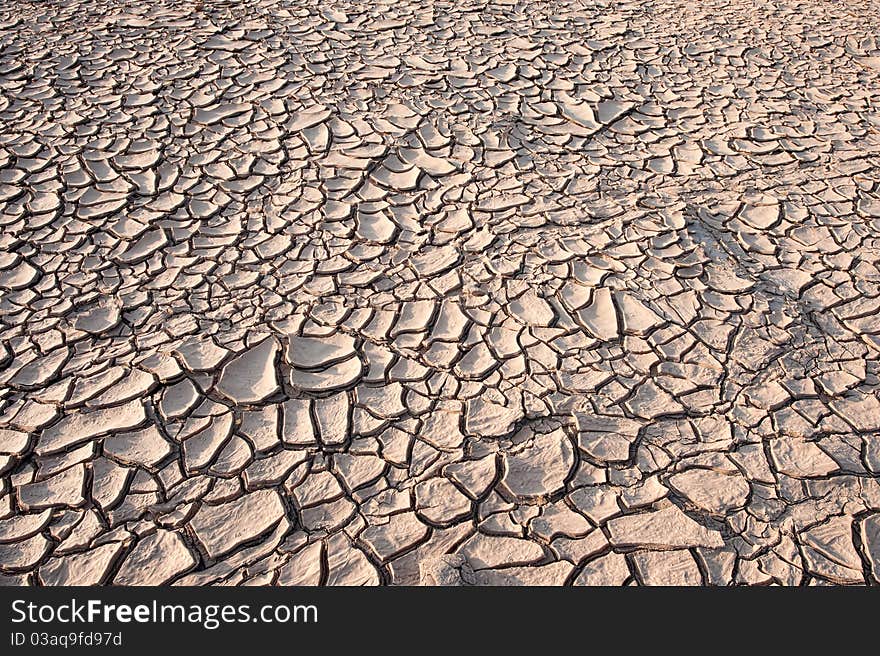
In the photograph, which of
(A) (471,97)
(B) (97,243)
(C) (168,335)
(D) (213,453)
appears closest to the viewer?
(D) (213,453)

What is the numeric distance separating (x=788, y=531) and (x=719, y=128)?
2158 millimetres

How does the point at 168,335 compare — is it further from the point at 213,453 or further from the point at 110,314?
the point at 213,453

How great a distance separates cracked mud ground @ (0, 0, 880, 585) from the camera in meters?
1.92

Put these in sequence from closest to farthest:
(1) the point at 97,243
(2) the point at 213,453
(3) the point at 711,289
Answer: (2) the point at 213,453 < (3) the point at 711,289 < (1) the point at 97,243

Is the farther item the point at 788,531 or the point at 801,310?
the point at 801,310

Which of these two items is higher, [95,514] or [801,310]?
[95,514]

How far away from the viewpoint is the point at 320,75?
3889 mm

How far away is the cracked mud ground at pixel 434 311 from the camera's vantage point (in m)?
1.92

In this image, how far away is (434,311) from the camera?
256 centimetres

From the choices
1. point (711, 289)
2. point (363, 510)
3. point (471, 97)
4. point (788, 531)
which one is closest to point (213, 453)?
point (363, 510)

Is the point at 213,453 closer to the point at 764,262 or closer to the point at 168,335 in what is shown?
the point at 168,335

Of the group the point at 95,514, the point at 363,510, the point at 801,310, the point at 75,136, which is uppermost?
the point at 75,136

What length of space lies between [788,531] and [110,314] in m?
2.01

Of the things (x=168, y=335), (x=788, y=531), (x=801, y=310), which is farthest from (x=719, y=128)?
(x=168, y=335)
